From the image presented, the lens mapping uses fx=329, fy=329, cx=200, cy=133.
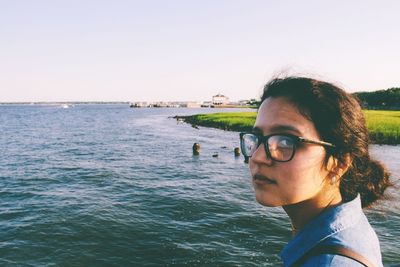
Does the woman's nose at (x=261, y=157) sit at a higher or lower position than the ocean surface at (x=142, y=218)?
higher

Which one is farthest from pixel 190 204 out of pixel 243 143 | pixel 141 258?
pixel 243 143

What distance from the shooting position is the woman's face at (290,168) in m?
2.25

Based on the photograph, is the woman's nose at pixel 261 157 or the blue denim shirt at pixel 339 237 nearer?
the blue denim shirt at pixel 339 237

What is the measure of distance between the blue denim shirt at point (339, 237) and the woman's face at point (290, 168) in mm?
256

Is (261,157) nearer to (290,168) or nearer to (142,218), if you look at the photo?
(290,168)

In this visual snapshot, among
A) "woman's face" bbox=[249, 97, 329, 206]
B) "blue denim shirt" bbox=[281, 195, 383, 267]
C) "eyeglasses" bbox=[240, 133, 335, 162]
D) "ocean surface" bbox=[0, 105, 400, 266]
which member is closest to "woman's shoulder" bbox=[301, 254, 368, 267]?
"blue denim shirt" bbox=[281, 195, 383, 267]

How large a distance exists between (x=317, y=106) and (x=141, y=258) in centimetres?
1122

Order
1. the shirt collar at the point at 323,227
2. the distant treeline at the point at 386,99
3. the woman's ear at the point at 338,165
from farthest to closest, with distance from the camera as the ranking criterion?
the distant treeline at the point at 386,99, the woman's ear at the point at 338,165, the shirt collar at the point at 323,227

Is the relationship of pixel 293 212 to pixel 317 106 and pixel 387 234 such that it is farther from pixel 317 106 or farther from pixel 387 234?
pixel 387 234

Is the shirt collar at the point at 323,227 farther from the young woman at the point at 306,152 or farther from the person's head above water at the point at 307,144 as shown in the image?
the person's head above water at the point at 307,144

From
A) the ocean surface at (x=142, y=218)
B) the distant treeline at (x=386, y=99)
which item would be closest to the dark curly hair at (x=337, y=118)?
the ocean surface at (x=142, y=218)

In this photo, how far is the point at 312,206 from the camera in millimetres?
2297

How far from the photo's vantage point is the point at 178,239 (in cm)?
1362

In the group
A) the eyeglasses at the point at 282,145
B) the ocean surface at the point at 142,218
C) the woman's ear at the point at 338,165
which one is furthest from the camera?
the ocean surface at the point at 142,218
